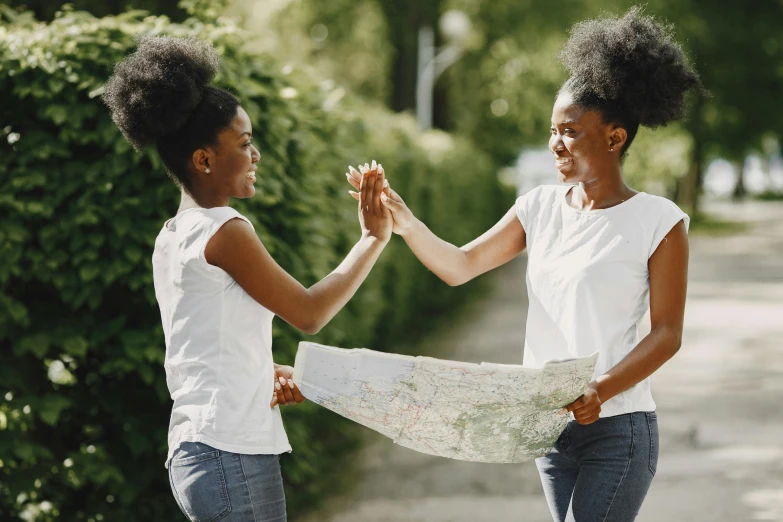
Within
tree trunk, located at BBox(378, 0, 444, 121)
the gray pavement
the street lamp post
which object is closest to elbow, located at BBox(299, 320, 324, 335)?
the gray pavement

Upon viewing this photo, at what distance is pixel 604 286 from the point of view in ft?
8.27

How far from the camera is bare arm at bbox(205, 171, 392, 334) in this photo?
7.63 ft

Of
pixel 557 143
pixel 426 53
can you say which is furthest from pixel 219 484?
pixel 426 53

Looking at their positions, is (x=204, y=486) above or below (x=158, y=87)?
below

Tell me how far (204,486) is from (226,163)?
0.80 metres

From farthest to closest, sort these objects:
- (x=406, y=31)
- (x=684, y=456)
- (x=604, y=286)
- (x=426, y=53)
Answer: (x=406, y=31) < (x=426, y=53) < (x=684, y=456) < (x=604, y=286)

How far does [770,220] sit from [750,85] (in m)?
4.63

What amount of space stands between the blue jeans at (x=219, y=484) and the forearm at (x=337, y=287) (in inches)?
14.7

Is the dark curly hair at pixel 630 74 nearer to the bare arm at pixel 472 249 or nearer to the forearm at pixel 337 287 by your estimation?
the bare arm at pixel 472 249

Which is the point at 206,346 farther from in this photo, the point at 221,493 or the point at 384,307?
the point at 384,307

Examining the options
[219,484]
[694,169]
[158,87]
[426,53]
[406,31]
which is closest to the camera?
[219,484]

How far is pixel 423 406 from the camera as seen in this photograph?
241cm

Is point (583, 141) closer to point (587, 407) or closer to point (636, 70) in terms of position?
point (636, 70)

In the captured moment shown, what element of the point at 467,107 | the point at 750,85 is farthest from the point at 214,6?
the point at 750,85
